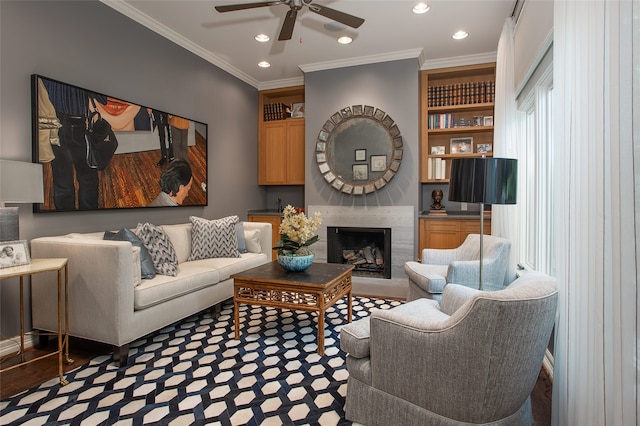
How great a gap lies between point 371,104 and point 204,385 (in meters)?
3.96

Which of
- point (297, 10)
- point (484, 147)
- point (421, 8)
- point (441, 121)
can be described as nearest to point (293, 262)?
point (297, 10)

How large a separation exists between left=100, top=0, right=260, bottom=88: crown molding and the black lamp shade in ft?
11.3

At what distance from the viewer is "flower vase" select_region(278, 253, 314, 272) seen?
293 cm

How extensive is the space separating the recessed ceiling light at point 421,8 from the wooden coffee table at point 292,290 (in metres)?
2.65

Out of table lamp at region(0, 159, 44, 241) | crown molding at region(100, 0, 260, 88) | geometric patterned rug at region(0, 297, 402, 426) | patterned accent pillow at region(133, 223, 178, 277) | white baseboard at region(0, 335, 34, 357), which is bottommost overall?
geometric patterned rug at region(0, 297, 402, 426)

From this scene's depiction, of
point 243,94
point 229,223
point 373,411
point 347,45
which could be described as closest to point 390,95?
point 347,45

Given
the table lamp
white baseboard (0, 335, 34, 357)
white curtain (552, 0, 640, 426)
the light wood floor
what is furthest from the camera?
white baseboard (0, 335, 34, 357)

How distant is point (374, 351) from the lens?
165cm

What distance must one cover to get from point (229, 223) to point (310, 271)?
1364 mm

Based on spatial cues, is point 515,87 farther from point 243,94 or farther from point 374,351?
point 243,94

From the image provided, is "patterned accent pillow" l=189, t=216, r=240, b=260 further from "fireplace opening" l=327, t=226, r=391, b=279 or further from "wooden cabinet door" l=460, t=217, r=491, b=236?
"wooden cabinet door" l=460, t=217, r=491, b=236

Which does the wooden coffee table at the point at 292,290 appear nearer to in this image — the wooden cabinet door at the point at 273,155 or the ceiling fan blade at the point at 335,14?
the ceiling fan blade at the point at 335,14

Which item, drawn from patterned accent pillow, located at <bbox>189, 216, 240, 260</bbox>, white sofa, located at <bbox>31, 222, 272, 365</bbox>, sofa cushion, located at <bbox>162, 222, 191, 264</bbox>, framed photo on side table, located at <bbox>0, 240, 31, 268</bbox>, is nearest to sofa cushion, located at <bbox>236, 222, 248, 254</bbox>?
patterned accent pillow, located at <bbox>189, 216, 240, 260</bbox>

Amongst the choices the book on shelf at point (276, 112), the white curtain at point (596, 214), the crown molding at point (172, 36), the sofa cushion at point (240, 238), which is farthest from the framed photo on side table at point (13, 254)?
the book on shelf at point (276, 112)
